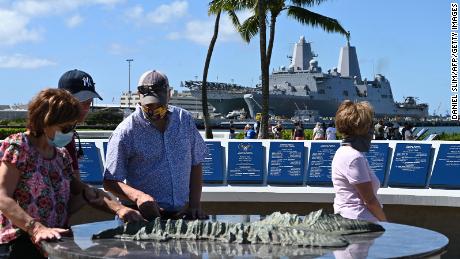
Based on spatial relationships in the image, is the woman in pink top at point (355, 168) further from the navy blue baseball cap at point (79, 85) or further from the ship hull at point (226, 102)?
the ship hull at point (226, 102)

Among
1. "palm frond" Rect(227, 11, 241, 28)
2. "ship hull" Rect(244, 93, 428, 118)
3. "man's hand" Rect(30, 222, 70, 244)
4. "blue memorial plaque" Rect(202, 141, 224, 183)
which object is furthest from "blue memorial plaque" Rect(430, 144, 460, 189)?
"ship hull" Rect(244, 93, 428, 118)

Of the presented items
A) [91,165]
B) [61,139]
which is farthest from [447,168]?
[61,139]

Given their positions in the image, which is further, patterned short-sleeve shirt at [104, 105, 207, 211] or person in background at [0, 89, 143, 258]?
patterned short-sleeve shirt at [104, 105, 207, 211]

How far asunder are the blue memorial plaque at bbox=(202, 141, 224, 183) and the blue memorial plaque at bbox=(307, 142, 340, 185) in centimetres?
104

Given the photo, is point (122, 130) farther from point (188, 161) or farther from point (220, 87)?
point (220, 87)

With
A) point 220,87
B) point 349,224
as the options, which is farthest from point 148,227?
point 220,87

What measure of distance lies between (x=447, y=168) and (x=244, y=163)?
2.31 m

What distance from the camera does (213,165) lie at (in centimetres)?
858

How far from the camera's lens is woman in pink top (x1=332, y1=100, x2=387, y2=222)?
13.3 ft

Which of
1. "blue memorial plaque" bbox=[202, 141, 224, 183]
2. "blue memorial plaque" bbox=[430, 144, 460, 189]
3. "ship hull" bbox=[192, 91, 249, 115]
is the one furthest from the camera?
"ship hull" bbox=[192, 91, 249, 115]

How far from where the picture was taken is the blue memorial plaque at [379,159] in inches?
331

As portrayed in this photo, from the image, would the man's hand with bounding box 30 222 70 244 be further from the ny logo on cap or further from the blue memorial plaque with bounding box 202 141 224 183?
the blue memorial plaque with bounding box 202 141 224 183

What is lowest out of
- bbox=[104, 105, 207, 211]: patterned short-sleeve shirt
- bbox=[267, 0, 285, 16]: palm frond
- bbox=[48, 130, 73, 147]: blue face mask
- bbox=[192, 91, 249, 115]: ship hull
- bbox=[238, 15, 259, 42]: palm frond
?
bbox=[192, 91, 249, 115]: ship hull

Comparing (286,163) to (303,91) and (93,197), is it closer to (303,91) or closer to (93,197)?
(93,197)
